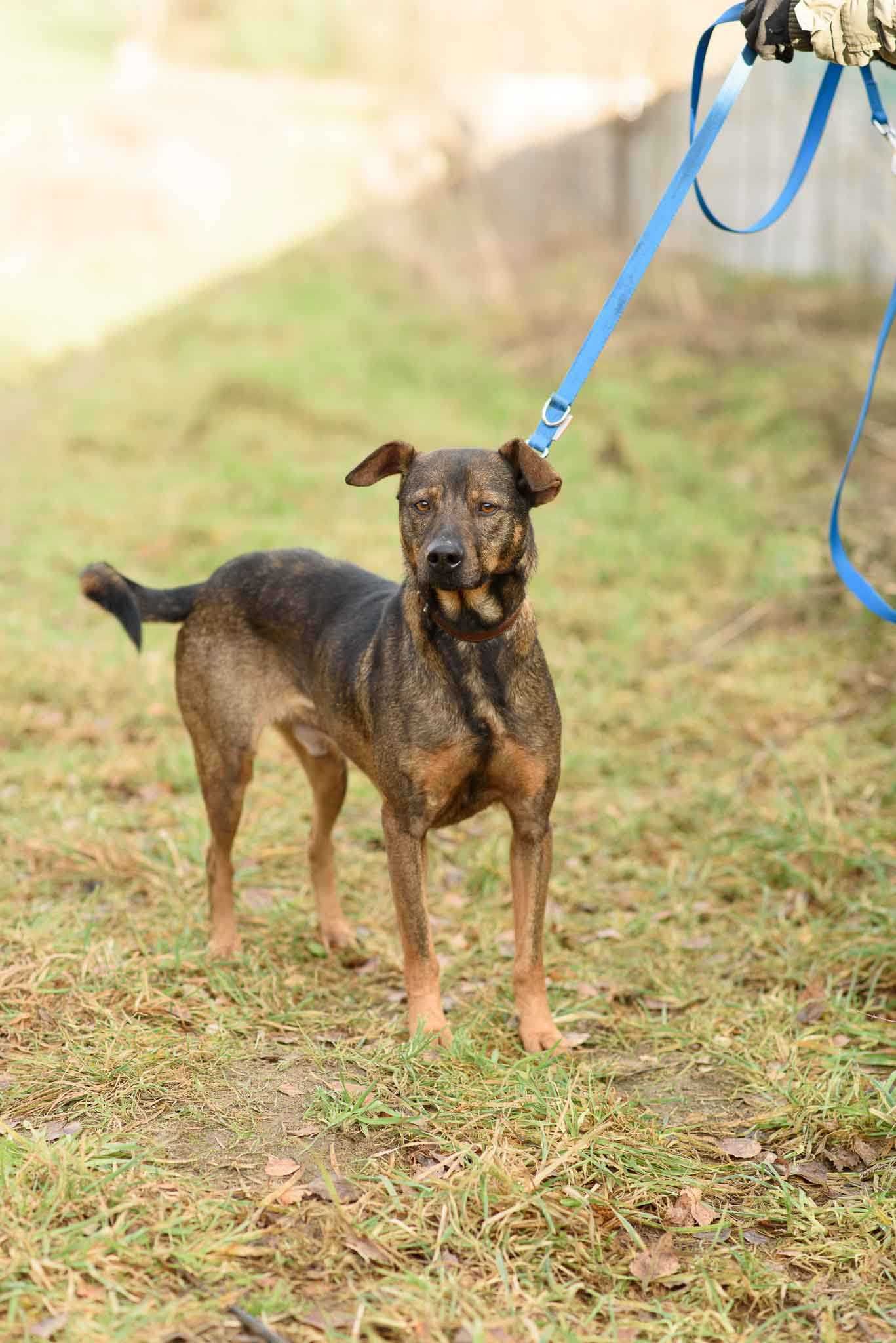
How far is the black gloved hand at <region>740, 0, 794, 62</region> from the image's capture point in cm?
402

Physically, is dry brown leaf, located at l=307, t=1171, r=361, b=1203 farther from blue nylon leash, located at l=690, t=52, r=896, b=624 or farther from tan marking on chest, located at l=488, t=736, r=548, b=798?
blue nylon leash, located at l=690, t=52, r=896, b=624

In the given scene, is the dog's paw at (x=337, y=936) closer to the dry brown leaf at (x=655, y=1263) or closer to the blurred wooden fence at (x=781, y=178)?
the dry brown leaf at (x=655, y=1263)

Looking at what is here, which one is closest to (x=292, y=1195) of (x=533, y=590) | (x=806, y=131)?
(x=806, y=131)

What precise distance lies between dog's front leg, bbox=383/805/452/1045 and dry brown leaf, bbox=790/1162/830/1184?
104 cm

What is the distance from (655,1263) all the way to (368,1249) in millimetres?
653

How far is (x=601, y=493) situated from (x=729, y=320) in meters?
4.94

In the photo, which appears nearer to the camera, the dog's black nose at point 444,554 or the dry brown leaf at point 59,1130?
the dry brown leaf at point 59,1130

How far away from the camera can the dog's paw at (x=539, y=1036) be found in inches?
163

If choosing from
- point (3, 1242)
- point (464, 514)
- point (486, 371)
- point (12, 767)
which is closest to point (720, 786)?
point (464, 514)

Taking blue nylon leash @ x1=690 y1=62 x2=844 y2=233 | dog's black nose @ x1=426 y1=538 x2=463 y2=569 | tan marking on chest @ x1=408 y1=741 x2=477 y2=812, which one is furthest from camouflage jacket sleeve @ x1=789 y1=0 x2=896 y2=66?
tan marking on chest @ x1=408 y1=741 x2=477 y2=812

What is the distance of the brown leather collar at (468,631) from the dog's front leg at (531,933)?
57 centimetres

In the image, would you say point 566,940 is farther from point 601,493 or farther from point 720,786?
point 601,493

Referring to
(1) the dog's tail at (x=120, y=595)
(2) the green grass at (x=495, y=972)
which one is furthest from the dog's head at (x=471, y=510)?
(2) the green grass at (x=495, y=972)

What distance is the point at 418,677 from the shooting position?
12.9 feet
